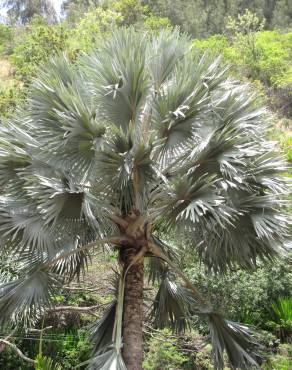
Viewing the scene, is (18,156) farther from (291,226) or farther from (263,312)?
(263,312)

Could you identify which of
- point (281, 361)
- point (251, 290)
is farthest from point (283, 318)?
point (281, 361)

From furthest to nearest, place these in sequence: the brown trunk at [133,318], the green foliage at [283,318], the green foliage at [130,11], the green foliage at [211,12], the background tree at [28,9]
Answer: the green foliage at [211,12] < the background tree at [28,9] < the green foliage at [130,11] < the green foliage at [283,318] < the brown trunk at [133,318]

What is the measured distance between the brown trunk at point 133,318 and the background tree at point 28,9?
28.1 m

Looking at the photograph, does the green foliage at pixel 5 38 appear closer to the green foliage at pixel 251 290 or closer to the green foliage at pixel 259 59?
the green foliage at pixel 259 59

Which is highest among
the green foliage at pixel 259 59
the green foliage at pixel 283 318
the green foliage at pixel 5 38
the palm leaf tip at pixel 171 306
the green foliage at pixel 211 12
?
the green foliage at pixel 211 12

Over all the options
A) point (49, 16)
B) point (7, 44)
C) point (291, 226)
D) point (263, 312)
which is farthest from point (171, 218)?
point (49, 16)

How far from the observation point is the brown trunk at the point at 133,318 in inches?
261

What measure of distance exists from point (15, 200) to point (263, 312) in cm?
637

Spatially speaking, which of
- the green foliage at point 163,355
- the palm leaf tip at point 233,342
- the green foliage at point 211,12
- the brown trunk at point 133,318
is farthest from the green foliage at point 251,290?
the green foliage at point 211,12

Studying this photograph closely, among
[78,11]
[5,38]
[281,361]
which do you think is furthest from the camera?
[78,11]

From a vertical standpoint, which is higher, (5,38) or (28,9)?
(28,9)

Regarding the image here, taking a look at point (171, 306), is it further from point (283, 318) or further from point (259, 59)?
point (259, 59)

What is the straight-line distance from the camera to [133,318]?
6.83 meters

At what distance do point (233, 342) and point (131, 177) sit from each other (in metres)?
2.68
